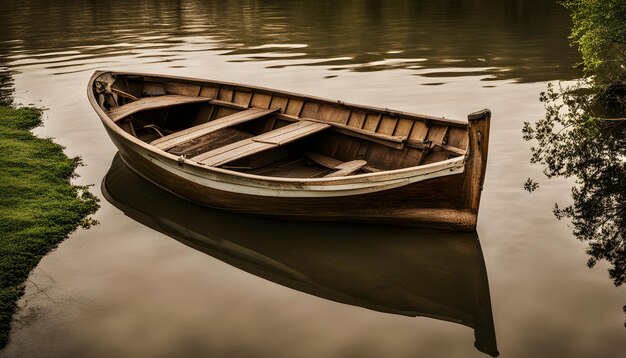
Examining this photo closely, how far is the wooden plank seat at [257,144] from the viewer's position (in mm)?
9250

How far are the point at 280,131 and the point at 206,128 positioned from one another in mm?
1421

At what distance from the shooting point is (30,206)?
9.27m

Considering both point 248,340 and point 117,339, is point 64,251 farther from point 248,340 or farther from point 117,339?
point 248,340

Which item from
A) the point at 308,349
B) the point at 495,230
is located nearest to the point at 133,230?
the point at 308,349

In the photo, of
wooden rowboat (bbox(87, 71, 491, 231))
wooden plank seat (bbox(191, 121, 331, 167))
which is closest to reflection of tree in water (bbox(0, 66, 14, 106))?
wooden rowboat (bbox(87, 71, 491, 231))

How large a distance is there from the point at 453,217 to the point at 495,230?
0.82m

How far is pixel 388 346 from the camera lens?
633 centimetres

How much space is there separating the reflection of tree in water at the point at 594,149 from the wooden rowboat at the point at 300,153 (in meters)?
1.73

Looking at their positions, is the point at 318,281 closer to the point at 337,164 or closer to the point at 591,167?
the point at 337,164

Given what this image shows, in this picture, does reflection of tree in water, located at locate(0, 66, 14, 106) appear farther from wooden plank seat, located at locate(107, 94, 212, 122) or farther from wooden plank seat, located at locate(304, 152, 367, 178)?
wooden plank seat, located at locate(304, 152, 367, 178)

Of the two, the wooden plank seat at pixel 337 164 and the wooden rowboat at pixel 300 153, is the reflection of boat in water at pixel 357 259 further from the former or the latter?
the wooden plank seat at pixel 337 164

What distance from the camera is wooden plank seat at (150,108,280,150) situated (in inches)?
400

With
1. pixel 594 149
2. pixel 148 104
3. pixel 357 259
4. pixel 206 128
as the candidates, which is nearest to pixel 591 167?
pixel 594 149

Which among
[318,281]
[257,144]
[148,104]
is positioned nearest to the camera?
[318,281]
